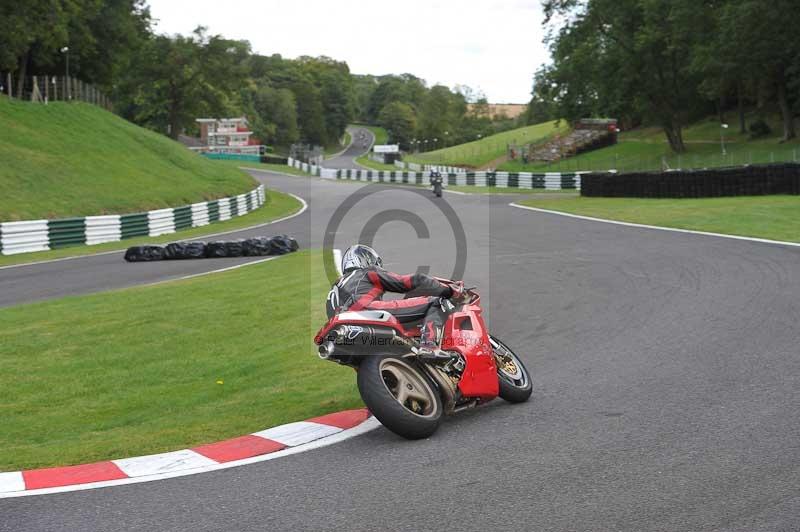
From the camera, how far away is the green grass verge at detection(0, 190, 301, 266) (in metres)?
24.1

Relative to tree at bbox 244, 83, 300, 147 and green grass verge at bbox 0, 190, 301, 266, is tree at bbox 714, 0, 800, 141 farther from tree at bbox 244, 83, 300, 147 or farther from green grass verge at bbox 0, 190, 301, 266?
tree at bbox 244, 83, 300, 147

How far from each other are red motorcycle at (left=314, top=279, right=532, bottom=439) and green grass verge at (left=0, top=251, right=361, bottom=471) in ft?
3.69

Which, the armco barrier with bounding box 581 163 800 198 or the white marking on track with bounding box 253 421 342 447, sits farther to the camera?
the armco barrier with bounding box 581 163 800 198

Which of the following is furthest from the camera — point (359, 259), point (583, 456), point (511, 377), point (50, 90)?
point (50, 90)

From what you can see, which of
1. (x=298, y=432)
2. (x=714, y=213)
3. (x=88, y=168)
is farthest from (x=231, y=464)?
(x=88, y=168)

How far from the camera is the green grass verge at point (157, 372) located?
7066mm

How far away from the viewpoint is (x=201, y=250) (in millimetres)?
22297

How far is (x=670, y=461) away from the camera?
18.0ft

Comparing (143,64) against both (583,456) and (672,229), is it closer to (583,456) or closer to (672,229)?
(672,229)

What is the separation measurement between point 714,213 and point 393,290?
63.4 ft

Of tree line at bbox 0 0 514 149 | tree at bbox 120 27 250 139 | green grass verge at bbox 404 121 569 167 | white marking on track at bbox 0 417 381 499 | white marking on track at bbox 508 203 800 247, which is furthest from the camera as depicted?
green grass verge at bbox 404 121 569 167

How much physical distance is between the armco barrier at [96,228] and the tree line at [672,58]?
34.2m

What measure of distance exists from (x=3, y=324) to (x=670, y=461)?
10487 mm

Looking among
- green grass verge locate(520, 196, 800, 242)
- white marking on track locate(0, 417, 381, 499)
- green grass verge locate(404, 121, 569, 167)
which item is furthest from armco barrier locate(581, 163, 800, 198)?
green grass verge locate(404, 121, 569, 167)
